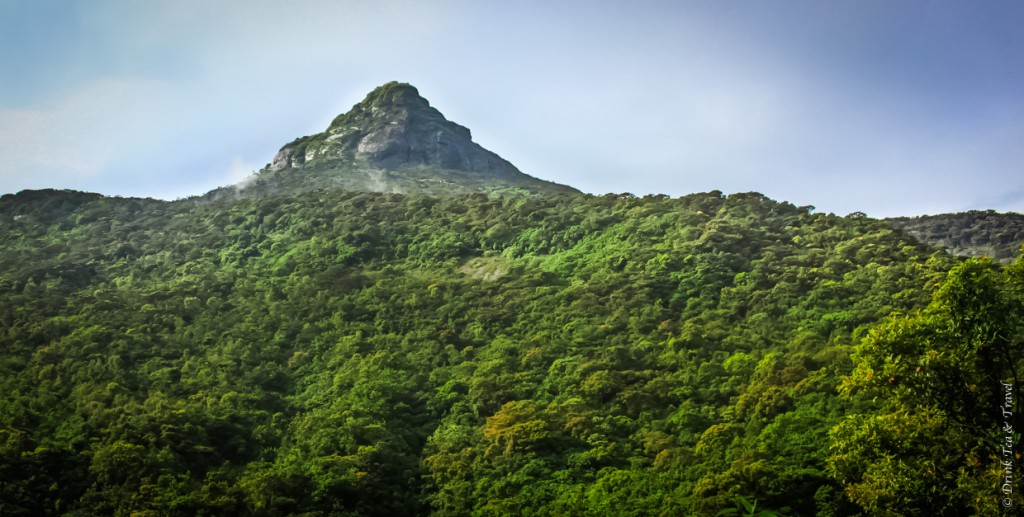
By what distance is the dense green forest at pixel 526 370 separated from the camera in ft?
57.1

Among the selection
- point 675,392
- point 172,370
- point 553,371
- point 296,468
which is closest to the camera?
point 296,468

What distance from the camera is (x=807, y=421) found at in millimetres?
29266

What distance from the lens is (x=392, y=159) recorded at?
9356cm

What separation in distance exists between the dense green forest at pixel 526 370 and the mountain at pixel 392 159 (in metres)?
20.1

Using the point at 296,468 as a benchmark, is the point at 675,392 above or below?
above

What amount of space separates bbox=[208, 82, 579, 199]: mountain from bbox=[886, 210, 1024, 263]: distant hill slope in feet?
108

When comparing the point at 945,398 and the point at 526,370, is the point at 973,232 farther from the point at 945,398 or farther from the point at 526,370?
the point at 945,398

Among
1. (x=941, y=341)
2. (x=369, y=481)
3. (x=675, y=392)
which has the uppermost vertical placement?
(x=941, y=341)

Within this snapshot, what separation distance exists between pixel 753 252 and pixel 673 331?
1192cm

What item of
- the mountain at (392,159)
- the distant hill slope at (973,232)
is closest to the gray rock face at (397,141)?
the mountain at (392,159)

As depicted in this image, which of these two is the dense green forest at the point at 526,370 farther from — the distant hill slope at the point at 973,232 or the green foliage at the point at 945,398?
the distant hill slope at the point at 973,232

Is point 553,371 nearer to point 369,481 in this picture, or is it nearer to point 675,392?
point 675,392

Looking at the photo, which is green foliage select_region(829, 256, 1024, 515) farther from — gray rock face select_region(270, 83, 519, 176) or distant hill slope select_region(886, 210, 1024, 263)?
gray rock face select_region(270, 83, 519, 176)

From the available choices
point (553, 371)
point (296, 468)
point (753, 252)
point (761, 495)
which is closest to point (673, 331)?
point (553, 371)
